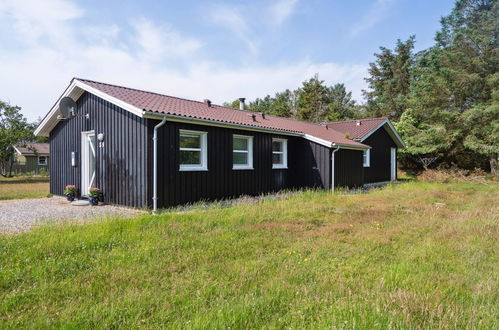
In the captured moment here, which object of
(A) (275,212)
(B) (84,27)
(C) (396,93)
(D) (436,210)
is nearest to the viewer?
(A) (275,212)

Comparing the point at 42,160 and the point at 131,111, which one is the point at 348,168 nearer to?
the point at 131,111

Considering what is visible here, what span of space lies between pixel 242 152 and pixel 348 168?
6122 millimetres

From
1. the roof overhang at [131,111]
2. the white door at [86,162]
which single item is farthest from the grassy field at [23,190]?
the white door at [86,162]

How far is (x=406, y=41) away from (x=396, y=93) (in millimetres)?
6926

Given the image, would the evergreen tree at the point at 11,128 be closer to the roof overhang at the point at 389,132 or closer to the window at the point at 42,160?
the window at the point at 42,160

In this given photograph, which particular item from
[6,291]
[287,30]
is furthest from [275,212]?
[287,30]

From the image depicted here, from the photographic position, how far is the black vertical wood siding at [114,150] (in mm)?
8555

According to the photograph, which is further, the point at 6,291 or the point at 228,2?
the point at 228,2

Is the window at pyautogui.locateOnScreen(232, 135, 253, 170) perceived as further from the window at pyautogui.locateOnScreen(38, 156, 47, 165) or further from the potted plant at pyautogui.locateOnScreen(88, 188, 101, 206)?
the window at pyautogui.locateOnScreen(38, 156, 47, 165)

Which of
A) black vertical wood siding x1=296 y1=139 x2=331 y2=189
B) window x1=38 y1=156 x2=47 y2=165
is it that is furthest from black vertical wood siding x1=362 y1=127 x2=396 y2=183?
window x1=38 y1=156 x2=47 y2=165

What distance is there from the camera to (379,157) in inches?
759

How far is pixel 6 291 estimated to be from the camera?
10.2 ft

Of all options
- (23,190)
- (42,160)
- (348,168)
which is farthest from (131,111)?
(42,160)

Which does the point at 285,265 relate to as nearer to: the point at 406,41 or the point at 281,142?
the point at 281,142
